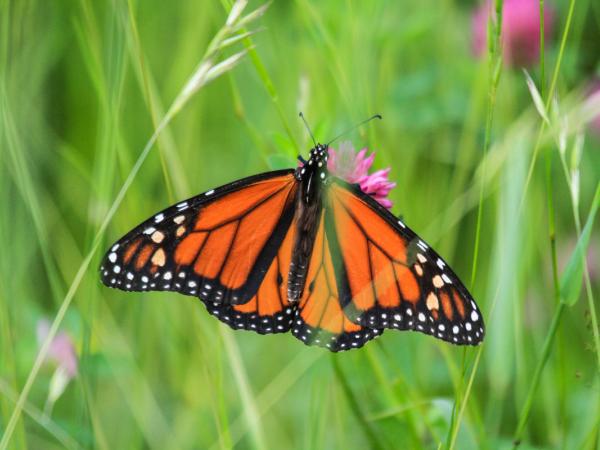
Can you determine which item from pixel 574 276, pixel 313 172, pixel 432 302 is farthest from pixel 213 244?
pixel 574 276

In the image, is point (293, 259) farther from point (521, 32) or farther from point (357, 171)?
point (521, 32)

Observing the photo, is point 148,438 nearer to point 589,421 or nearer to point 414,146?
point 589,421

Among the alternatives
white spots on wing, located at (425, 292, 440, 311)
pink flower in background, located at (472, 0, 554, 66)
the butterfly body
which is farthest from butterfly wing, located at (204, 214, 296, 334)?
pink flower in background, located at (472, 0, 554, 66)

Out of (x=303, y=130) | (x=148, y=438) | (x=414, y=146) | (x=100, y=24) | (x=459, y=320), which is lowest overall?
(x=148, y=438)

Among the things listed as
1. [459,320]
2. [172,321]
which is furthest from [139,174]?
[459,320]

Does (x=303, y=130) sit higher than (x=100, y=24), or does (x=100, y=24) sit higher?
(x=100, y=24)

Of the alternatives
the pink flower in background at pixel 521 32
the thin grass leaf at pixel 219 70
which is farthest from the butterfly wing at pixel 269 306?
the pink flower in background at pixel 521 32

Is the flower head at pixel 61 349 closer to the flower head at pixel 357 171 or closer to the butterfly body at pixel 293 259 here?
the butterfly body at pixel 293 259

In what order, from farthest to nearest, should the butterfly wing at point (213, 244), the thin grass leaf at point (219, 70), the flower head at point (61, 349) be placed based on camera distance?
1. the flower head at point (61, 349)
2. the butterfly wing at point (213, 244)
3. the thin grass leaf at point (219, 70)
